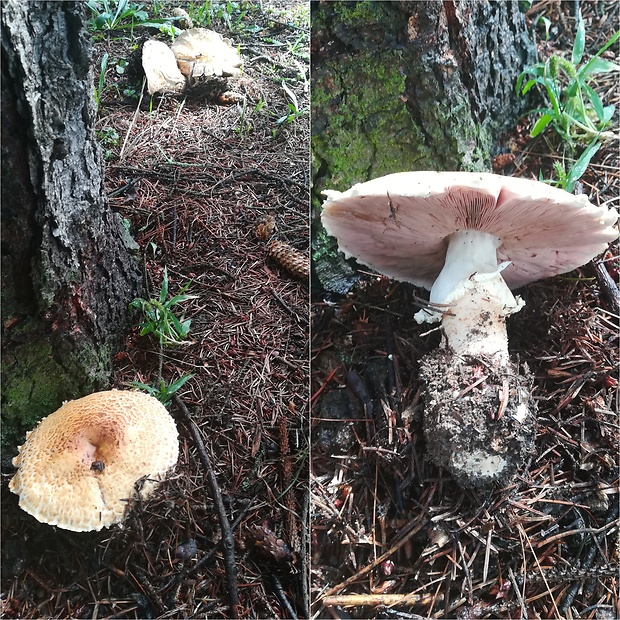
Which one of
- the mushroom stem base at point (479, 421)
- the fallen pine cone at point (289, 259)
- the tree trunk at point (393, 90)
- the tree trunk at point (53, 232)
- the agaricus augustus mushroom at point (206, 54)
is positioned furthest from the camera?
the tree trunk at point (393, 90)

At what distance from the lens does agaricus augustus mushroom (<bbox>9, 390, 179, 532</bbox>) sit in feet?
3.61

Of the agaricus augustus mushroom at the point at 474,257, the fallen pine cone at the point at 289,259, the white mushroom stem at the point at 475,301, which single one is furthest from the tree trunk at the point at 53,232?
the white mushroom stem at the point at 475,301

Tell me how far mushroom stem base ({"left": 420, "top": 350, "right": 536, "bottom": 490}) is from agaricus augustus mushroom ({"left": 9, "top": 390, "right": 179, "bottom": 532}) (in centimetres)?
71

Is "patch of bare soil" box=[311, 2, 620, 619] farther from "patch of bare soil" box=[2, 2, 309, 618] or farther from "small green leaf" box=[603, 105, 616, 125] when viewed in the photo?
"small green leaf" box=[603, 105, 616, 125]

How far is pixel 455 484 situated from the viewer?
1.35 m

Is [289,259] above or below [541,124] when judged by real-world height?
below

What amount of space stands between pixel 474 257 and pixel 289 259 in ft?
1.80

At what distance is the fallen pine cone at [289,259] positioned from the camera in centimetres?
142

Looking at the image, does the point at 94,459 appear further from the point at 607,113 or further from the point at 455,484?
the point at 607,113

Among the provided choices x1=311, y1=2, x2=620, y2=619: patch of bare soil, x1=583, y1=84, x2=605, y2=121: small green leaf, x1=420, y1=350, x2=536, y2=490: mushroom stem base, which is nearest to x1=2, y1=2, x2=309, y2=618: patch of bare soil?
x1=311, y1=2, x2=620, y2=619: patch of bare soil

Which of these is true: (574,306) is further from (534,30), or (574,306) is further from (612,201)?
(534,30)

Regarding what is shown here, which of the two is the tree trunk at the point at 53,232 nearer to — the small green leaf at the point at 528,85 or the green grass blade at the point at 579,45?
the small green leaf at the point at 528,85

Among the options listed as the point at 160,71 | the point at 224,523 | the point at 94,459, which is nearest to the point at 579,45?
the point at 160,71

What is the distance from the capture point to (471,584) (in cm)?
123
